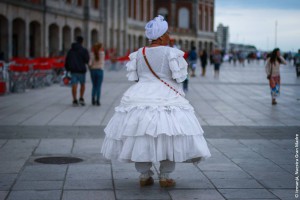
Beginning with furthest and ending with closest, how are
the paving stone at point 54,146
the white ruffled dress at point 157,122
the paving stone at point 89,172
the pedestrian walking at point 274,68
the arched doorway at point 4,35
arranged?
the arched doorway at point 4,35 < the pedestrian walking at point 274,68 < the paving stone at point 54,146 < the paving stone at point 89,172 < the white ruffled dress at point 157,122

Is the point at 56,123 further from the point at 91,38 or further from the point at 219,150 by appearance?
the point at 91,38

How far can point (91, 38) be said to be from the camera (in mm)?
60938

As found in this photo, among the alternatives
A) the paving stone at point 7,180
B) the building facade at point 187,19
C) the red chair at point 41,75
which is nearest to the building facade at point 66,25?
the building facade at point 187,19

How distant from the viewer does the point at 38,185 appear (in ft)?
25.8

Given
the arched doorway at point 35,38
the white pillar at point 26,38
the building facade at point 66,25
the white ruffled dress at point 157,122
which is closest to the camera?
the white ruffled dress at point 157,122

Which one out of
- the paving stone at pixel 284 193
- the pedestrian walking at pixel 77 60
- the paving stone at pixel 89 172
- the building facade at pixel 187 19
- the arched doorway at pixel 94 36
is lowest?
the paving stone at pixel 89 172

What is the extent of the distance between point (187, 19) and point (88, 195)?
4094 inches

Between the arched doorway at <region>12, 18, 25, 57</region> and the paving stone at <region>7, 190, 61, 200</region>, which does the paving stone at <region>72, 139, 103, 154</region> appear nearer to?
the paving stone at <region>7, 190, 61, 200</region>

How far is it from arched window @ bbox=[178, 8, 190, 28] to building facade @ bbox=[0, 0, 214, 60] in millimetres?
7132

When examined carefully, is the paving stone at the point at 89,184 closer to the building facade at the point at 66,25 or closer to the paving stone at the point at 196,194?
the paving stone at the point at 196,194

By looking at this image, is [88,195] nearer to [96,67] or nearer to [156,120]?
[156,120]

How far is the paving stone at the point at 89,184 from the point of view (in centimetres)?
772

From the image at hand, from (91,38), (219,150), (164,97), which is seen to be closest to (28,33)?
(91,38)

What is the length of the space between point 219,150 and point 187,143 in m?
3.34
